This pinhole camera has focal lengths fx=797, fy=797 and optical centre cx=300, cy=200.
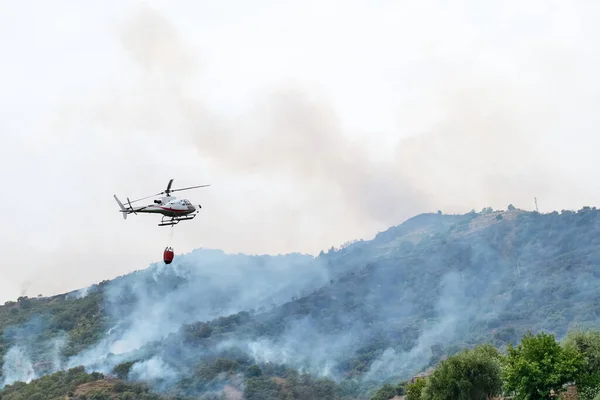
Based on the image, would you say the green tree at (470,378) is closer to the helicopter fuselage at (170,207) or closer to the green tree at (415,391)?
the green tree at (415,391)

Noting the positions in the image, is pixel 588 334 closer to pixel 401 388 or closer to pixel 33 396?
pixel 401 388

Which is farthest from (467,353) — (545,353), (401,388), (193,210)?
(401,388)

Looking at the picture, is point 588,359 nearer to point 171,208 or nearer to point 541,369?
point 541,369

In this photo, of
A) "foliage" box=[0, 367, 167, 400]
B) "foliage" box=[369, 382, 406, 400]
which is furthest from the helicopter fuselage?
"foliage" box=[369, 382, 406, 400]

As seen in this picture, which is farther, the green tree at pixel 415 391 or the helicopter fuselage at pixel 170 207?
the green tree at pixel 415 391

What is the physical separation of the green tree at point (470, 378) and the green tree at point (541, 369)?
230 inches

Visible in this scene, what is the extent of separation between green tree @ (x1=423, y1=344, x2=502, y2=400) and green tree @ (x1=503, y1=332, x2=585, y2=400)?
5839mm

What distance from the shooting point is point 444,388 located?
10294 centimetres

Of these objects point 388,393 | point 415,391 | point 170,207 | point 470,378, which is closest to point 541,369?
point 470,378

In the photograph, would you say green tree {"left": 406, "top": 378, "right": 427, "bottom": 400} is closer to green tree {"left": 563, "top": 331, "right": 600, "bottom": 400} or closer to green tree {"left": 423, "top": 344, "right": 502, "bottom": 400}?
green tree {"left": 423, "top": 344, "right": 502, "bottom": 400}

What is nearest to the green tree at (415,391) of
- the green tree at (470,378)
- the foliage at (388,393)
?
the green tree at (470,378)

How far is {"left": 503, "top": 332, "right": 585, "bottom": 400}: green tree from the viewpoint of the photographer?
8931 cm

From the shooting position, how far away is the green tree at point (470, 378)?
328ft

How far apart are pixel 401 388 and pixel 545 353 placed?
113m
